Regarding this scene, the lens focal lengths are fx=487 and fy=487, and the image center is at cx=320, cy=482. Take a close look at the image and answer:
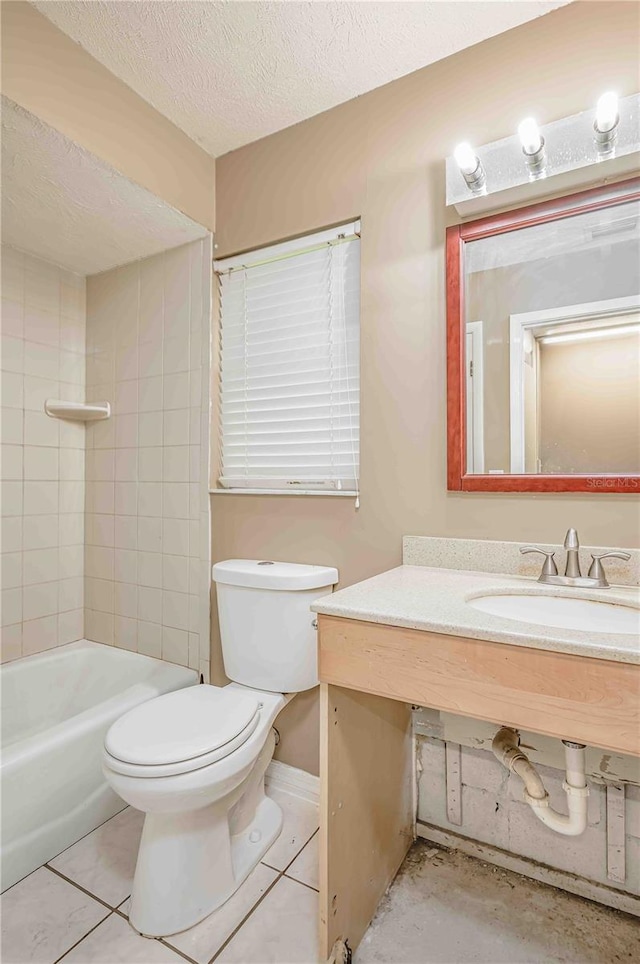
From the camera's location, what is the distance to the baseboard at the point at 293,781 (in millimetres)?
1642

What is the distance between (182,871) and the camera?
46.7 inches

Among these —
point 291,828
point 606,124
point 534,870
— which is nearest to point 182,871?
point 291,828

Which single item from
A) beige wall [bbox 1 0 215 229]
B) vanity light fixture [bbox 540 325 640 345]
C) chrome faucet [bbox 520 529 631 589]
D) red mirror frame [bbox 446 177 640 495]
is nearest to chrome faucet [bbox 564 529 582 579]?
chrome faucet [bbox 520 529 631 589]

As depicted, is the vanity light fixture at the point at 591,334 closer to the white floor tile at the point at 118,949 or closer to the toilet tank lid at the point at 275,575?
the toilet tank lid at the point at 275,575

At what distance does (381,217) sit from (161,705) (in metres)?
1.59

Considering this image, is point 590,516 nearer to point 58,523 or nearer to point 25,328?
point 58,523

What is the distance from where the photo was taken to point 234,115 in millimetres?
1655

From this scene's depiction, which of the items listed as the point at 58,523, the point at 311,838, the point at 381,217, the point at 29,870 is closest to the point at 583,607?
the point at 311,838

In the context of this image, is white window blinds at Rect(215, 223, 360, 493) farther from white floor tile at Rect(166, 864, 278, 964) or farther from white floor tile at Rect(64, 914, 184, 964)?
white floor tile at Rect(64, 914, 184, 964)

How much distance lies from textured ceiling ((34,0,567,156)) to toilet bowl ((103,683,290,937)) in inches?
73.7

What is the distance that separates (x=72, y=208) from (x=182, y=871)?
2.05 meters

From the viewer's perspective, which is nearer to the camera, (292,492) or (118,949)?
(118,949)

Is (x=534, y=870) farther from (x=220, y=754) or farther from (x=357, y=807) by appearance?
(x=220, y=754)

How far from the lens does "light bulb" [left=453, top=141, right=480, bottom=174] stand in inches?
50.0
